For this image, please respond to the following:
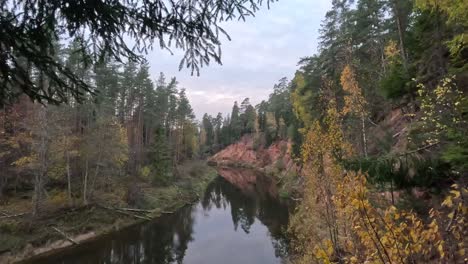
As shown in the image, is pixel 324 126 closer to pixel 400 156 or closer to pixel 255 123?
pixel 400 156

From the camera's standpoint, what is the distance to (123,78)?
4059 cm

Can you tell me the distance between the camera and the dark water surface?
19.4 meters

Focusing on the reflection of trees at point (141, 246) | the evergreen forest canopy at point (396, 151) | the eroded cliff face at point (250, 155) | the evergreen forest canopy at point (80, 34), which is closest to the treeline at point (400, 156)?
the evergreen forest canopy at point (396, 151)

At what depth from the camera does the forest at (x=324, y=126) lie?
3389mm

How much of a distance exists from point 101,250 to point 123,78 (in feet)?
83.6

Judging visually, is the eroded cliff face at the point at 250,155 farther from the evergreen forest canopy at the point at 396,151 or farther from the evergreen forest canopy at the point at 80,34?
the evergreen forest canopy at the point at 80,34

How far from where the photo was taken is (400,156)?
22.6ft

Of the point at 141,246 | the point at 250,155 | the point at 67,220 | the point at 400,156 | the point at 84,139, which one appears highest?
the point at 84,139

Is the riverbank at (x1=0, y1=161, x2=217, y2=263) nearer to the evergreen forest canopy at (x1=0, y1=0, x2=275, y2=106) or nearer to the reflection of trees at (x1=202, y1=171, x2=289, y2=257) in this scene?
the reflection of trees at (x1=202, y1=171, x2=289, y2=257)

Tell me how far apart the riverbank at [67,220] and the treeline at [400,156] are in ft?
45.7

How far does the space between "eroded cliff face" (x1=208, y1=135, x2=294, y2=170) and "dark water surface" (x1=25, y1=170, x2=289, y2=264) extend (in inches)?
1022

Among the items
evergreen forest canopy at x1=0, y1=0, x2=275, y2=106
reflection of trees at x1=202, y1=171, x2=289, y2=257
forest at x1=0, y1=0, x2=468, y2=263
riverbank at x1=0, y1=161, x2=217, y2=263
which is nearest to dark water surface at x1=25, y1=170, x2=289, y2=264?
reflection of trees at x1=202, y1=171, x2=289, y2=257

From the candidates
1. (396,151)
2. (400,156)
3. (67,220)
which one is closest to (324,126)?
(396,151)

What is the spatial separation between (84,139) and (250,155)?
183ft
